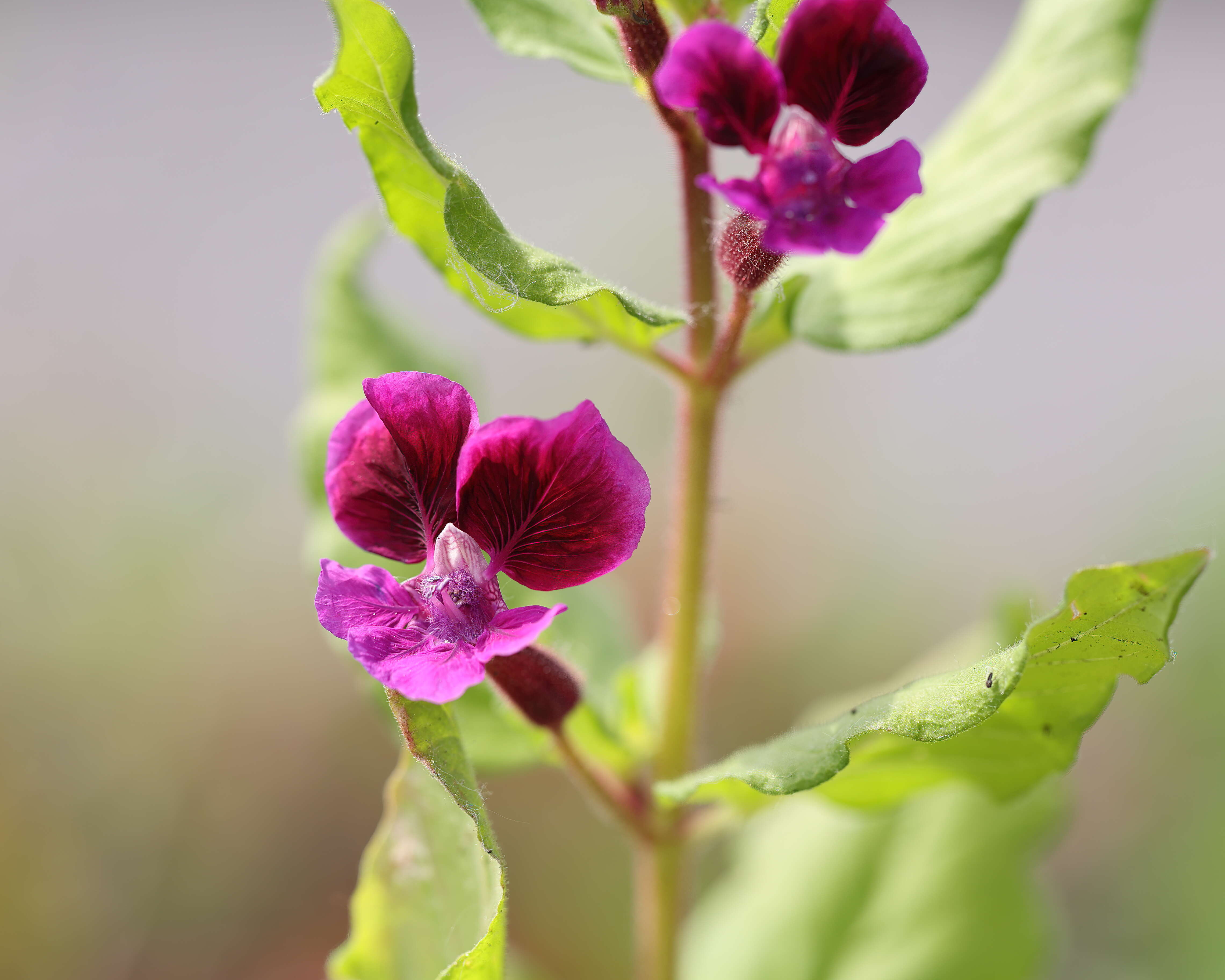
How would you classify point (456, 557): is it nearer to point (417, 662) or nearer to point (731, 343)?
point (417, 662)

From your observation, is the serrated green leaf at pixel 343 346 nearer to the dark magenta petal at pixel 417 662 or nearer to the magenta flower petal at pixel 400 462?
the magenta flower petal at pixel 400 462

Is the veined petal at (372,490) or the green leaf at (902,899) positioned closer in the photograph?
the veined petal at (372,490)

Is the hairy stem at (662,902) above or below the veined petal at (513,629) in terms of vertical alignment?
below

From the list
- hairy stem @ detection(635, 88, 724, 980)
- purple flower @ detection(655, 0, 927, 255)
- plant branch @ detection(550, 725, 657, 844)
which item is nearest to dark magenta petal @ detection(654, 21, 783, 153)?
purple flower @ detection(655, 0, 927, 255)

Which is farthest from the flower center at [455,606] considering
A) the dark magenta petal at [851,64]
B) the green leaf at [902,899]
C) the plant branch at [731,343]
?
the green leaf at [902,899]

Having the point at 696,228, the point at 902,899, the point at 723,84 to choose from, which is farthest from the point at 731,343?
the point at 902,899

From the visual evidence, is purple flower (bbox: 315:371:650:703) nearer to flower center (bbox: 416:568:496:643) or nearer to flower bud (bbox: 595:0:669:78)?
flower center (bbox: 416:568:496:643)

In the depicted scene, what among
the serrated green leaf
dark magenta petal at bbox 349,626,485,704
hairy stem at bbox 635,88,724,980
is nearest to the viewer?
dark magenta petal at bbox 349,626,485,704
